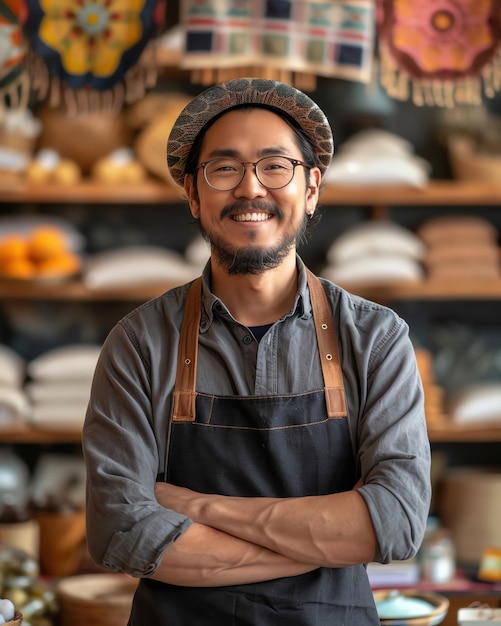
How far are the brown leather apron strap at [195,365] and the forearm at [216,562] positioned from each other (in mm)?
223

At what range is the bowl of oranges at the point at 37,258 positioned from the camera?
3686 millimetres

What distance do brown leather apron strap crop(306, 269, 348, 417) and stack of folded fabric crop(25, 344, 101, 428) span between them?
6.26 feet

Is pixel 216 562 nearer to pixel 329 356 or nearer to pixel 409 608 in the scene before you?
pixel 329 356

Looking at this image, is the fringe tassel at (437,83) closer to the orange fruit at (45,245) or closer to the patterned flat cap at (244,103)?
the orange fruit at (45,245)

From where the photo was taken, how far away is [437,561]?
341 centimetres

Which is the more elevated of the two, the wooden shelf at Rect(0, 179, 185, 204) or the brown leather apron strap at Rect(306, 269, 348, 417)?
the wooden shelf at Rect(0, 179, 185, 204)

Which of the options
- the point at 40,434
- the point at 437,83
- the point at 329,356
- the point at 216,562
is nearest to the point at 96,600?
the point at 40,434

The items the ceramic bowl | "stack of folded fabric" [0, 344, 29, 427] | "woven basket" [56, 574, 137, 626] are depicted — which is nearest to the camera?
the ceramic bowl

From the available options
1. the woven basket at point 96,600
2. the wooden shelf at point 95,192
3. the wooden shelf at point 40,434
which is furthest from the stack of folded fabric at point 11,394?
the woven basket at point 96,600

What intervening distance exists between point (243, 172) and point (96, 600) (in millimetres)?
1473

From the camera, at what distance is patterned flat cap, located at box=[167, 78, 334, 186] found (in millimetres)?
1850

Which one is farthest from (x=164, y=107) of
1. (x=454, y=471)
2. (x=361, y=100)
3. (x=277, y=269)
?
(x=277, y=269)

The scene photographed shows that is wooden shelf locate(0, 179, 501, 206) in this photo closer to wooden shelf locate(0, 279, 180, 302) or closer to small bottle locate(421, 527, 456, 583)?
wooden shelf locate(0, 279, 180, 302)

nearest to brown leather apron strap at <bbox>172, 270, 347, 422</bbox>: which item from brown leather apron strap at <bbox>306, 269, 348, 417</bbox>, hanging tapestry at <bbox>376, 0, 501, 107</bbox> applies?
brown leather apron strap at <bbox>306, 269, 348, 417</bbox>
